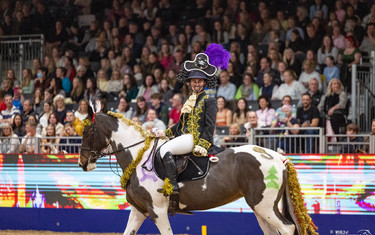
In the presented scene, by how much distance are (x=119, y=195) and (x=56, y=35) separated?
29.9 ft

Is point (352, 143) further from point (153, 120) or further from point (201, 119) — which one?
point (153, 120)

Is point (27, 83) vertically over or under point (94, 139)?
over

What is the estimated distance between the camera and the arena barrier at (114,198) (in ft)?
36.0

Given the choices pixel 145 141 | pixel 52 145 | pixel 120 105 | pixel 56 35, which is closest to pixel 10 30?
pixel 56 35

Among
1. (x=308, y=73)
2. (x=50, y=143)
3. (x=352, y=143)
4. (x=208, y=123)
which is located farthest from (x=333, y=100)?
(x=50, y=143)

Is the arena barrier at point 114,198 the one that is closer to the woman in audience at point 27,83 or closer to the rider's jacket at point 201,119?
the rider's jacket at point 201,119

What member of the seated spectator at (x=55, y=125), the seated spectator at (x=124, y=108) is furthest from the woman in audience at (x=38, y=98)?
the seated spectator at (x=124, y=108)

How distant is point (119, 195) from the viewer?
1241 centimetres

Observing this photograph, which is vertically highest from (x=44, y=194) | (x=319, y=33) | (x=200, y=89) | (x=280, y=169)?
(x=319, y=33)

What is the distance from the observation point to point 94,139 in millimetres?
9602

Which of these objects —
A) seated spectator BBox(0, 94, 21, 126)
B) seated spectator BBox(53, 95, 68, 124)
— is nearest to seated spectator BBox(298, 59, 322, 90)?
seated spectator BBox(53, 95, 68, 124)

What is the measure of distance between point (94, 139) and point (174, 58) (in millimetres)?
8164

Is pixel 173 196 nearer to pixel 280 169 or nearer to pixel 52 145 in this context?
pixel 280 169

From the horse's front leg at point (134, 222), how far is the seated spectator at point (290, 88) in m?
6.16
